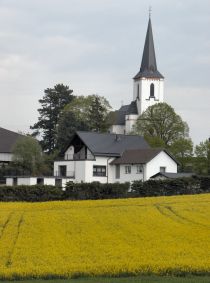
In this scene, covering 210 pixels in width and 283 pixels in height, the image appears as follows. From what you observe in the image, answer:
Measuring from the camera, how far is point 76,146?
92750 mm

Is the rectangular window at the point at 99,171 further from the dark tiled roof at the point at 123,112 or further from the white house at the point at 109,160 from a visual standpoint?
the dark tiled roof at the point at 123,112

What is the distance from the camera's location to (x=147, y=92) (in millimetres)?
158375

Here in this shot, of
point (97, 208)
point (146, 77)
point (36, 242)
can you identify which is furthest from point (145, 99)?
point (36, 242)

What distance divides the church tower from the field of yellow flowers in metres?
113

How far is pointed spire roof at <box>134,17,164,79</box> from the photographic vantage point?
507ft

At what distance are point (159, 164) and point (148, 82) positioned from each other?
75.6 m

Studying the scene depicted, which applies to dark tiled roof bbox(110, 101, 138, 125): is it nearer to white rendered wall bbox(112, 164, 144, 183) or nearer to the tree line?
the tree line

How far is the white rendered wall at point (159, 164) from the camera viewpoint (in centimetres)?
8550

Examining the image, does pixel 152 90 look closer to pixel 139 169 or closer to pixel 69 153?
pixel 69 153

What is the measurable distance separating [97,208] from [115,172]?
46507 millimetres

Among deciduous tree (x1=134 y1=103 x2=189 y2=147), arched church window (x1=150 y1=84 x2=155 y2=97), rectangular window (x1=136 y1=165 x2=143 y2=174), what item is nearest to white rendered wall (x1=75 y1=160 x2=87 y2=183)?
rectangular window (x1=136 y1=165 x2=143 y2=174)

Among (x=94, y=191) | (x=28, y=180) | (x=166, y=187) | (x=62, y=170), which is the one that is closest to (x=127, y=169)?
(x=62, y=170)

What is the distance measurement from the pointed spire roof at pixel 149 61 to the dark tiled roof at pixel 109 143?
63.6m

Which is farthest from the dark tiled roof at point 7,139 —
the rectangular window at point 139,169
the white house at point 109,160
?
the rectangular window at point 139,169
